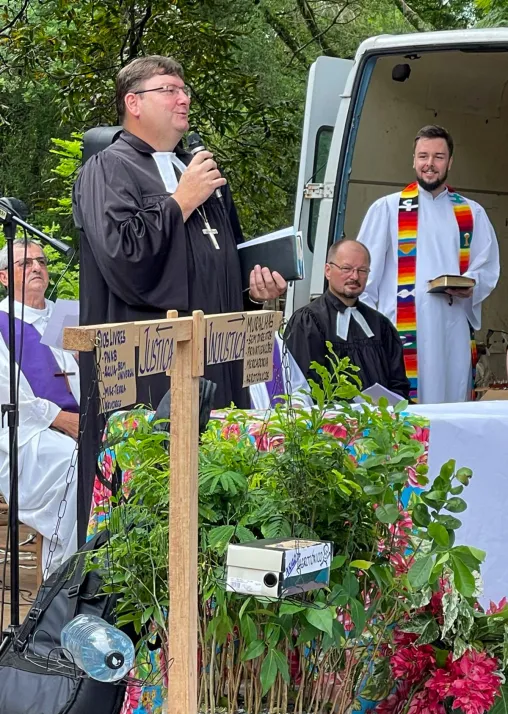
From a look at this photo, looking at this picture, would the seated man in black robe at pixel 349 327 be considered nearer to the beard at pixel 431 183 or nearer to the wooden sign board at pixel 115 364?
the beard at pixel 431 183

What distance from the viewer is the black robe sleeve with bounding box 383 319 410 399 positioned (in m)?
5.73

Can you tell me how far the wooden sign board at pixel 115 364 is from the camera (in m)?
2.20

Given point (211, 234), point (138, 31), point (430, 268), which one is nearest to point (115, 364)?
point (211, 234)

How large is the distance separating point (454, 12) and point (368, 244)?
6.59 m

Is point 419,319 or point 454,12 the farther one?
point 454,12

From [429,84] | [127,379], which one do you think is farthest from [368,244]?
[127,379]

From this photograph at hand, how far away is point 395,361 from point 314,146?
1303mm

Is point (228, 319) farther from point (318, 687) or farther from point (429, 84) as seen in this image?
point (429, 84)

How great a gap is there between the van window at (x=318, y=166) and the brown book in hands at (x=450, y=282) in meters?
0.69

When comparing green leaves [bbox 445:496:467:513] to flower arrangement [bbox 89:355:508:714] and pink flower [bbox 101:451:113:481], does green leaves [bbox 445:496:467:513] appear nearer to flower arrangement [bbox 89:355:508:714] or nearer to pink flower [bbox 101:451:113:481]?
flower arrangement [bbox 89:355:508:714]

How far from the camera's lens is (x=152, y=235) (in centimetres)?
376

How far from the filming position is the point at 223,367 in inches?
155

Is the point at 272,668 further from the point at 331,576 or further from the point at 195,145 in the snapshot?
the point at 195,145

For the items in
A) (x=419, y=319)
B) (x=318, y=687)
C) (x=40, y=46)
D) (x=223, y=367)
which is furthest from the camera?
(x=40, y=46)
